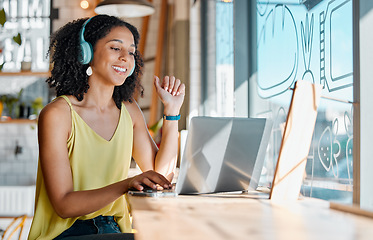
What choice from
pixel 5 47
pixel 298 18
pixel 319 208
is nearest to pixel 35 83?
pixel 5 47

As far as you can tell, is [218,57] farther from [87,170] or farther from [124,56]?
[87,170]

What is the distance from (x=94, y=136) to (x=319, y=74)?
0.97m

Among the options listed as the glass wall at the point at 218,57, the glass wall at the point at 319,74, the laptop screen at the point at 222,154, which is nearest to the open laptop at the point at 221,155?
the laptop screen at the point at 222,154

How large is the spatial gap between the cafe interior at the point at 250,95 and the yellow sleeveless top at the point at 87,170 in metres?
0.40

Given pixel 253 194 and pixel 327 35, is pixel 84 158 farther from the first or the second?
pixel 327 35

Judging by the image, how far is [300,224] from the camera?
3.66 ft

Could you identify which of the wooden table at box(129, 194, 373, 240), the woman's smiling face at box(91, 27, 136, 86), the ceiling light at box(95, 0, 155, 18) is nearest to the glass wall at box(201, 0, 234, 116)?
the ceiling light at box(95, 0, 155, 18)

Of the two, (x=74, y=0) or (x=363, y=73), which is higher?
(x=74, y=0)

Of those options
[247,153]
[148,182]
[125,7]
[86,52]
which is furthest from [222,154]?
[125,7]

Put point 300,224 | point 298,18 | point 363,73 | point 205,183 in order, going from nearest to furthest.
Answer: point 300,224 → point 363,73 → point 205,183 → point 298,18

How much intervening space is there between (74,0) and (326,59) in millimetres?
5305

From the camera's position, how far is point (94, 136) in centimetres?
204

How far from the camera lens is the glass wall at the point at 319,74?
1875 millimetres

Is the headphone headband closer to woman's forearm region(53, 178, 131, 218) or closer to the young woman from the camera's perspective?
the young woman
